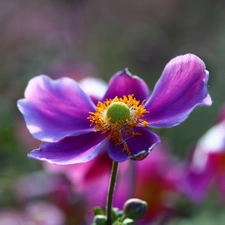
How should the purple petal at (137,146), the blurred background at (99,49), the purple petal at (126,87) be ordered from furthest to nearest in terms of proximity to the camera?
the blurred background at (99,49) → the purple petal at (126,87) → the purple petal at (137,146)

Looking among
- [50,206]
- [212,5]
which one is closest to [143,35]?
[50,206]

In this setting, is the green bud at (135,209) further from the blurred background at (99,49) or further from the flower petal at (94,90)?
the blurred background at (99,49)

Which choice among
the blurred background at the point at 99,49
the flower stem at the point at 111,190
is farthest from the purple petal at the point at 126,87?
the blurred background at the point at 99,49

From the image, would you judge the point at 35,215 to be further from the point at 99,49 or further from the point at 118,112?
the point at 99,49

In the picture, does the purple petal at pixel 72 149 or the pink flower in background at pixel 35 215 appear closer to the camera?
the purple petal at pixel 72 149

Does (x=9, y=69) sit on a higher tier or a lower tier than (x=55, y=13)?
lower

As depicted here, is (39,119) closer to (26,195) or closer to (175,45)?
(26,195)

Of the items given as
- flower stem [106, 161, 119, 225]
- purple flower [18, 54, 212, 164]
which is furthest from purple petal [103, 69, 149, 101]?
flower stem [106, 161, 119, 225]

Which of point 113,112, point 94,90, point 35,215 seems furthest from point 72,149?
point 35,215

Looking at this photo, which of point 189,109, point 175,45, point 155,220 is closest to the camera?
point 189,109
